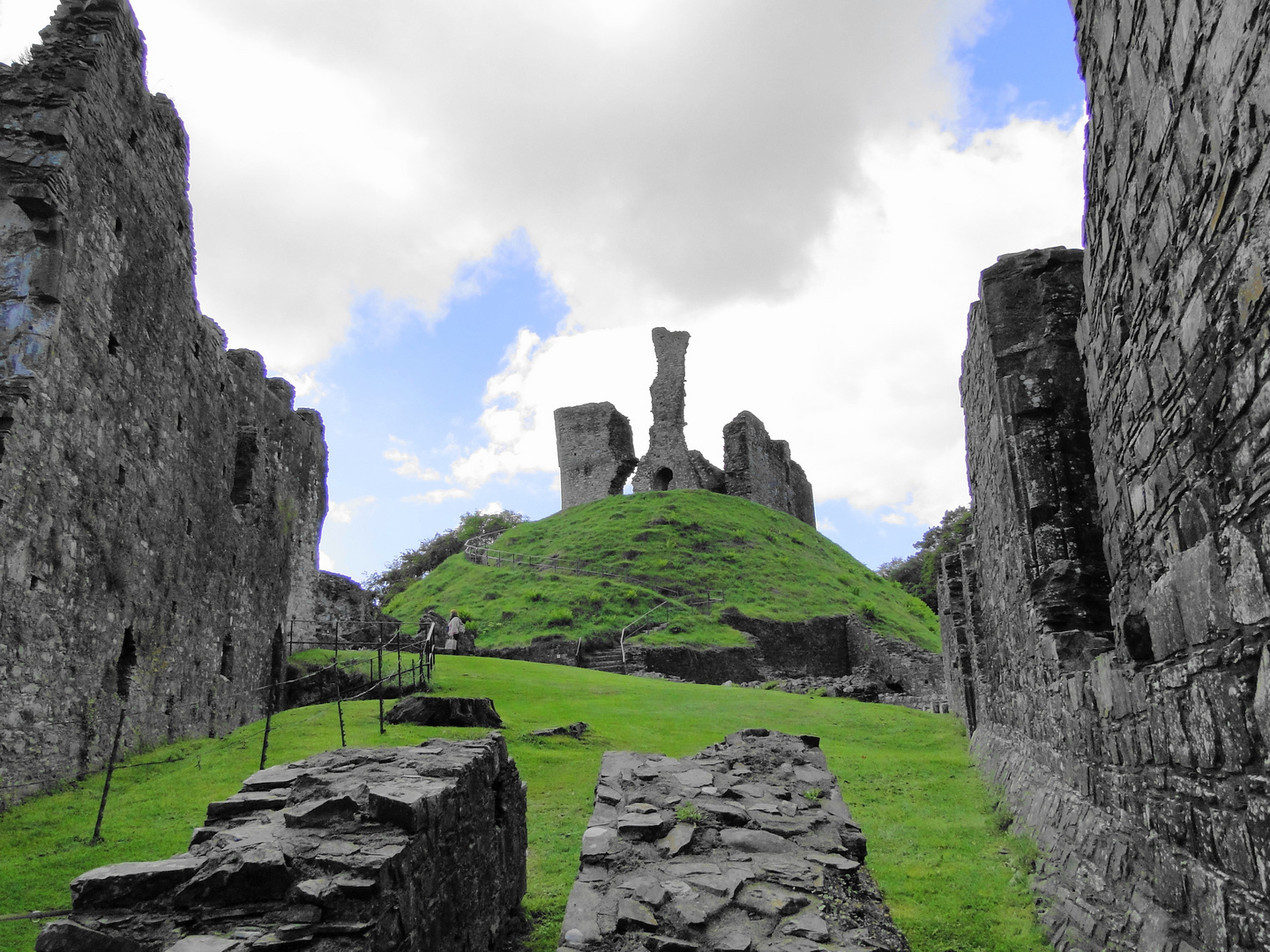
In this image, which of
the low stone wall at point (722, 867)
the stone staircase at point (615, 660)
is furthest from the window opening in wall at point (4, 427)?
the stone staircase at point (615, 660)

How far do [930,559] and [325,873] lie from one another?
5740cm

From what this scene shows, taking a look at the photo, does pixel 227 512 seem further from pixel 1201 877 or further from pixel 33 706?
pixel 1201 877

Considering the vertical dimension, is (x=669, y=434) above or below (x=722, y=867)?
above

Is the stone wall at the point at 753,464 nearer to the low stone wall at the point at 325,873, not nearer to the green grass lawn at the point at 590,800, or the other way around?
the green grass lawn at the point at 590,800

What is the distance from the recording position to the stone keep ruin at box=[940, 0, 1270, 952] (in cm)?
287

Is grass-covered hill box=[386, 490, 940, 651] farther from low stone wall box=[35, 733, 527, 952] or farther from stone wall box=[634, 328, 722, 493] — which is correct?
low stone wall box=[35, 733, 527, 952]

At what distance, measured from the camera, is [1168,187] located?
3605mm

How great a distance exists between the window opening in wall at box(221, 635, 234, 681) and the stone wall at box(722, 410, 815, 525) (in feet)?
129

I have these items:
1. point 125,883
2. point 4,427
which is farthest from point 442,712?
point 125,883

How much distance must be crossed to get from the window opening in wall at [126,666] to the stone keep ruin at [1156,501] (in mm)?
10860

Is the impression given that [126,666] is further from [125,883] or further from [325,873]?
[325,873]

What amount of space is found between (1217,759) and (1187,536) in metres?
0.95

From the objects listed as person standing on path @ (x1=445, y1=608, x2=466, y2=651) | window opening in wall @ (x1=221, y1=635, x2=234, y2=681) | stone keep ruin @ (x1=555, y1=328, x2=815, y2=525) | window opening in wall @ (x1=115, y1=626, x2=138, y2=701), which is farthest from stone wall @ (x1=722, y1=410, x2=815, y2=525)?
window opening in wall @ (x1=115, y1=626, x2=138, y2=701)

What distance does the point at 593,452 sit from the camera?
54438 mm
